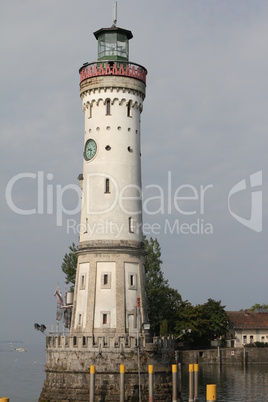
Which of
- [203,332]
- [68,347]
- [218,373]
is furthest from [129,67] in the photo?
[203,332]

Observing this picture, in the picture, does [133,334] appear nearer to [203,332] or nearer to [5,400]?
[5,400]

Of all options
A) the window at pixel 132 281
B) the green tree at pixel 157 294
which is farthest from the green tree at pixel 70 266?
the window at pixel 132 281

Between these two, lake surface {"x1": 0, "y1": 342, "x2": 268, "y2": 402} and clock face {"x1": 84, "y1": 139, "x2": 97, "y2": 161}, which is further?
lake surface {"x1": 0, "y1": 342, "x2": 268, "y2": 402}

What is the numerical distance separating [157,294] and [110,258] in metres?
36.3

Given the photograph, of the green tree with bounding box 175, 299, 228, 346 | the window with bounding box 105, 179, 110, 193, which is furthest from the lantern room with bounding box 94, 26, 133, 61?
the green tree with bounding box 175, 299, 228, 346

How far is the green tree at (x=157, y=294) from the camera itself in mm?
90250

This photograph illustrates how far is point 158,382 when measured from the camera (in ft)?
171

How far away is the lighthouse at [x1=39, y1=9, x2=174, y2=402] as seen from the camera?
5103 centimetres

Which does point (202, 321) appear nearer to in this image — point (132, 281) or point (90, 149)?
point (132, 281)

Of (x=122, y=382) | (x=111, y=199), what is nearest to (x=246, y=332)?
(x=111, y=199)

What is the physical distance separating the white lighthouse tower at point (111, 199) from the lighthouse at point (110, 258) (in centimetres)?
9

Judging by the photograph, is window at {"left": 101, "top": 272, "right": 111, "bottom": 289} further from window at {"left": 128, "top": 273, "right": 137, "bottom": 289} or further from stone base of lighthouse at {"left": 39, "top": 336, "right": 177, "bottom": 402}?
stone base of lighthouse at {"left": 39, "top": 336, "right": 177, "bottom": 402}

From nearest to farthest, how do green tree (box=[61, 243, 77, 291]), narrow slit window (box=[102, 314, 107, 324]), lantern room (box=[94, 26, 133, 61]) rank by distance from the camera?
narrow slit window (box=[102, 314, 107, 324])
lantern room (box=[94, 26, 133, 61])
green tree (box=[61, 243, 77, 291])

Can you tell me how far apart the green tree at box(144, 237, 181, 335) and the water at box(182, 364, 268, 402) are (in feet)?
28.3
